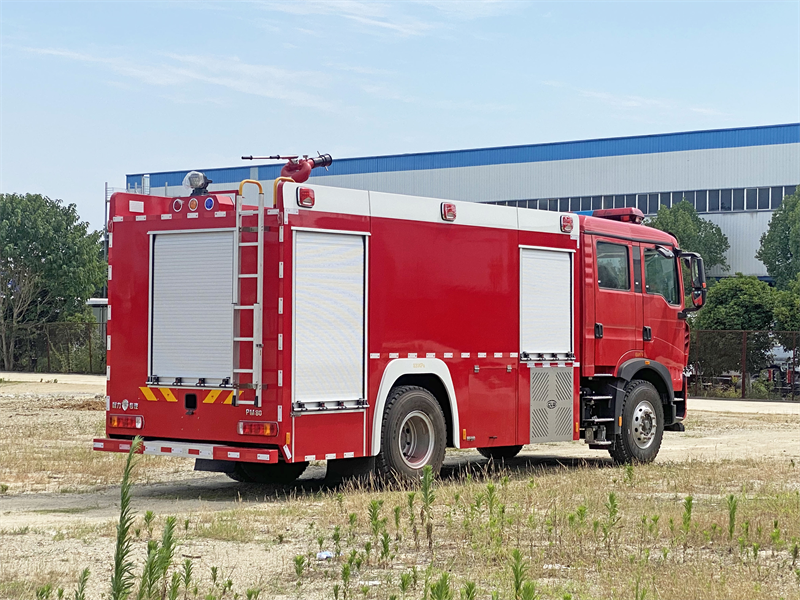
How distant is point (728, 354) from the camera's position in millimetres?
33719

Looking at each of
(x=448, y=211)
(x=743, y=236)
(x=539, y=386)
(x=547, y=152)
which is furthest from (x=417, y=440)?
(x=547, y=152)

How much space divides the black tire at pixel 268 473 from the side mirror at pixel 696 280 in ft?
20.2

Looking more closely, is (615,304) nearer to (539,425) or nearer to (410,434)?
(539,425)

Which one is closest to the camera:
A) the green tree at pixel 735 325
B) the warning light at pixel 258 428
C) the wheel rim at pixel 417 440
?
the warning light at pixel 258 428

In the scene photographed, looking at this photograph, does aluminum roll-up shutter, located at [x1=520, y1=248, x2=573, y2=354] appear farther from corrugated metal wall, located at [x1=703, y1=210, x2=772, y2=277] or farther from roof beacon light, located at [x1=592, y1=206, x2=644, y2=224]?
corrugated metal wall, located at [x1=703, y1=210, x2=772, y2=277]

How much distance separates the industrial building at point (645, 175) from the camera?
207ft

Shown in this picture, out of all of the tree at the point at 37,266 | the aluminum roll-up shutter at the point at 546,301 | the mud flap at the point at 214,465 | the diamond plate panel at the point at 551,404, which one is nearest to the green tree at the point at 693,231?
the tree at the point at 37,266

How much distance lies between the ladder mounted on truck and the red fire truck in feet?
0.06

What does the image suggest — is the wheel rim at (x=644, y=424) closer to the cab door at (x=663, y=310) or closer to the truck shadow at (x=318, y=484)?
the truck shadow at (x=318, y=484)

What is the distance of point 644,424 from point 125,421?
6.82m

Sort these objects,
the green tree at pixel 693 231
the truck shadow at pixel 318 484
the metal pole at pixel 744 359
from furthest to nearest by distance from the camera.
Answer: the green tree at pixel 693 231 → the metal pole at pixel 744 359 → the truck shadow at pixel 318 484

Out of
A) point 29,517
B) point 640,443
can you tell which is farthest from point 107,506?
point 640,443

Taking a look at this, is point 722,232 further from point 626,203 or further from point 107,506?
point 107,506

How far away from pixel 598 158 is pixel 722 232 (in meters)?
8.42
